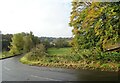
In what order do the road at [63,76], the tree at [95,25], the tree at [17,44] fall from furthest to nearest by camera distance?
the tree at [17,44], the tree at [95,25], the road at [63,76]

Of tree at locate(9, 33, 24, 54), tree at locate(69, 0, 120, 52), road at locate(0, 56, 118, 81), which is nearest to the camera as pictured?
road at locate(0, 56, 118, 81)

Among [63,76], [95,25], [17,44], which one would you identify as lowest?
[63,76]

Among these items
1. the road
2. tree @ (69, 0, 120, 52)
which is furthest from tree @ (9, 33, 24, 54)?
the road

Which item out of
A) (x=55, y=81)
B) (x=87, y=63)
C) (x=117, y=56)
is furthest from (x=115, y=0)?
(x=55, y=81)

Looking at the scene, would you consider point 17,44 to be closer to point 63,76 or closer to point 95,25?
point 95,25

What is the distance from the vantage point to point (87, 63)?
26.6m

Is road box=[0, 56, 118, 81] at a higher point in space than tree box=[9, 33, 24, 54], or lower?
lower

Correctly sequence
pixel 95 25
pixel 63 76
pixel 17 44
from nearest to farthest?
pixel 63 76, pixel 95 25, pixel 17 44

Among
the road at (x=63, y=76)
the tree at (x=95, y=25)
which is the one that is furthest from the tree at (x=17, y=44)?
the road at (x=63, y=76)

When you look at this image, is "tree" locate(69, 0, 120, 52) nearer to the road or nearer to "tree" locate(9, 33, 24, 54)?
the road

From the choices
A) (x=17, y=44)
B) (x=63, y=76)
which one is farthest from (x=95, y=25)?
(x=17, y=44)

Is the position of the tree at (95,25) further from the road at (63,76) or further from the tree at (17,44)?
the tree at (17,44)

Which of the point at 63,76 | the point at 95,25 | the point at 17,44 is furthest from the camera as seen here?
the point at 17,44

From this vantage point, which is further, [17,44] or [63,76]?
[17,44]
